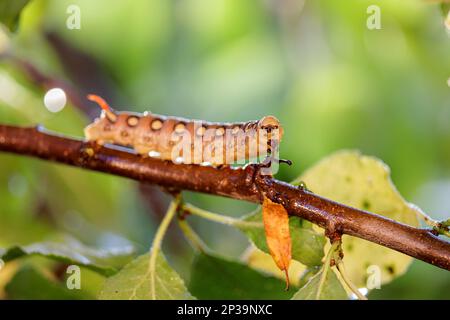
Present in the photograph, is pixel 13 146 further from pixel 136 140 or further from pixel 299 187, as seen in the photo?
pixel 299 187

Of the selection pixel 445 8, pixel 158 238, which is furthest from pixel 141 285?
pixel 445 8

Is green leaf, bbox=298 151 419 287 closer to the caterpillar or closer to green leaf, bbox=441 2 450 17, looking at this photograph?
the caterpillar

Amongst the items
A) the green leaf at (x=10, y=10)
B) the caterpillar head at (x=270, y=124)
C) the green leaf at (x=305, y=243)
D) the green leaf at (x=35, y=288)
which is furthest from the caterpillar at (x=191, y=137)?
the green leaf at (x=35, y=288)

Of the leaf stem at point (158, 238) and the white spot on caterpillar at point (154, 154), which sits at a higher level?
the white spot on caterpillar at point (154, 154)

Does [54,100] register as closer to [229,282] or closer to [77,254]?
[77,254]

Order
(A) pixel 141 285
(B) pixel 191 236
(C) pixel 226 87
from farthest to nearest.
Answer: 1. (C) pixel 226 87
2. (B) pixel 191 236
3. (A) pixel 141 285

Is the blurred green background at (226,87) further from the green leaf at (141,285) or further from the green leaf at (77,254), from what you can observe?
the green leaf at (141,285)
